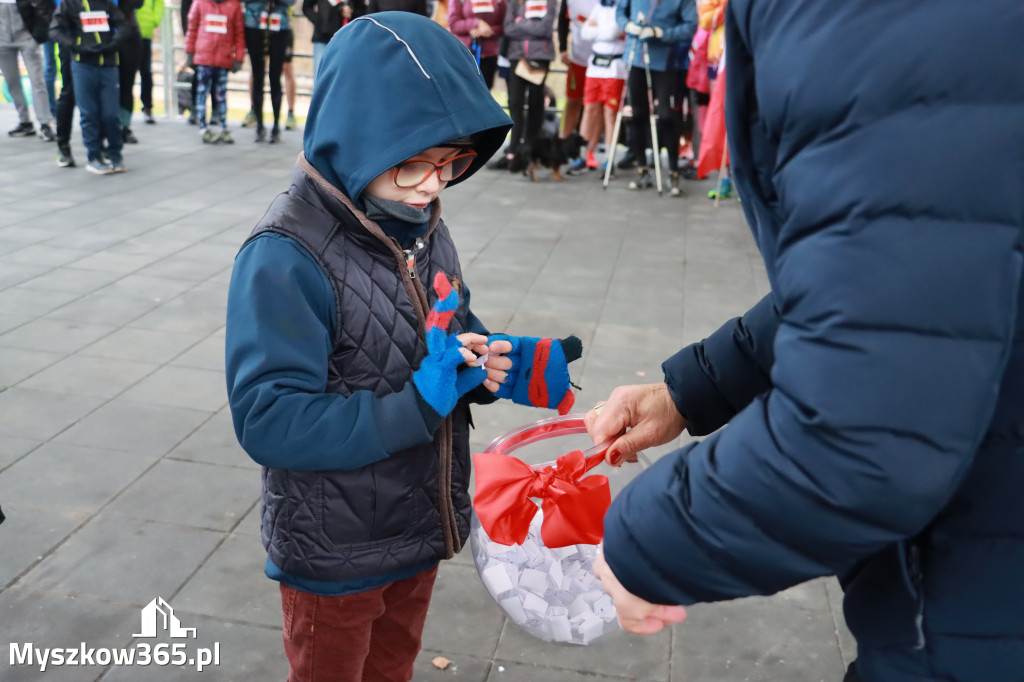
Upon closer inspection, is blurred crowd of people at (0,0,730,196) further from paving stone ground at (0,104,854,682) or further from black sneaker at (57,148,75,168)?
paving stone ground at (0,104,854,682)

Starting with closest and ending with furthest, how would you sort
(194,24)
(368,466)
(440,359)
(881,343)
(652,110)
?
(881,343)
(440,359)
(368,466)
(652,110)
(194,24)

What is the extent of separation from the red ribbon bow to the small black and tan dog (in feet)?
27.7

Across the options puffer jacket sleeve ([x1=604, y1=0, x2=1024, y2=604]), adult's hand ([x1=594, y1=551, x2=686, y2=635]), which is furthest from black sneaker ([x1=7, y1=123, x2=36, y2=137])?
puffer jacket sleeve ([x1=604, y1=0, x2=1024, y2=604])

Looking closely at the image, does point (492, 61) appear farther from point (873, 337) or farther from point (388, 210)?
point (873, 337)

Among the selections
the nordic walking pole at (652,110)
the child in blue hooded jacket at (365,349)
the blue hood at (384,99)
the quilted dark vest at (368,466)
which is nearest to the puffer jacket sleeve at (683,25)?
the nordic walking pole at (652,110)

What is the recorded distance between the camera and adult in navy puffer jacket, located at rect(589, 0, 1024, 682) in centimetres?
83

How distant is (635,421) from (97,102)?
8456 mm

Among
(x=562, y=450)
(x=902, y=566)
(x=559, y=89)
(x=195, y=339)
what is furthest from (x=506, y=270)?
(x=559, y=89)

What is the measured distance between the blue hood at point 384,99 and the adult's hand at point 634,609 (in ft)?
2.80

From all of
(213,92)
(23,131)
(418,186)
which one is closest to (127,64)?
(213,92)

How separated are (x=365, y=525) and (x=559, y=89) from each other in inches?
568

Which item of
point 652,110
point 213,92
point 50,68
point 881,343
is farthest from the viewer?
point 213,92

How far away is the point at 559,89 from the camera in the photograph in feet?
50.9

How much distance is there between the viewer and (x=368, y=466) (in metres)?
1.82
